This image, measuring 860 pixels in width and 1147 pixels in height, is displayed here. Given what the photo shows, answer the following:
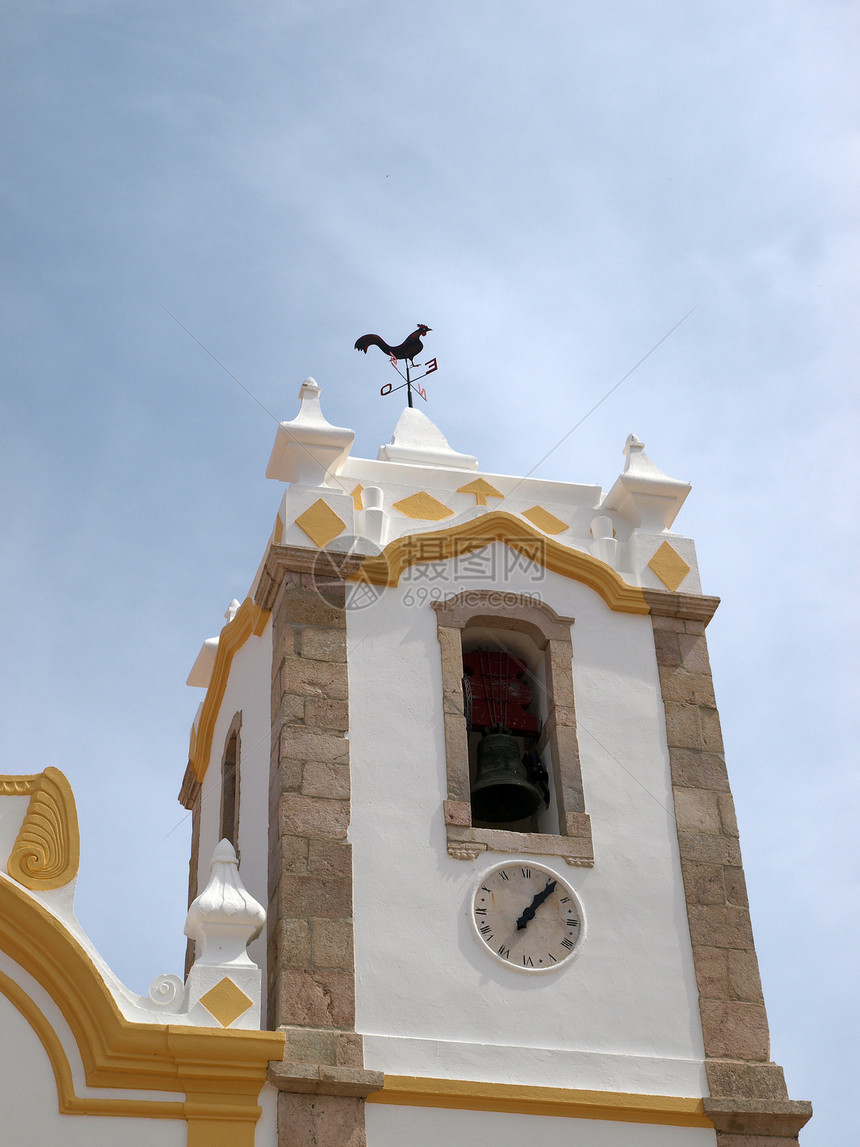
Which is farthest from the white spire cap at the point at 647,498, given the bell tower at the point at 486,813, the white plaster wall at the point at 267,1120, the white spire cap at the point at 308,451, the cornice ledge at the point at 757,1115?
the white plaster wall at the point at 267,1120

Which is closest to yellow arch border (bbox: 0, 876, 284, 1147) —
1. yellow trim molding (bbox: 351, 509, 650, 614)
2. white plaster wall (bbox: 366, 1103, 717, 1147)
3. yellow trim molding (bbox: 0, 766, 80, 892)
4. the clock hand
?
yellow trim molding (bbox: 0, 766, 80, 892)

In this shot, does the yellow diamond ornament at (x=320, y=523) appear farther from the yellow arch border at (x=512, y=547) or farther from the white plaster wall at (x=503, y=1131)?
the white plaster wall at (x=503, y=1131)

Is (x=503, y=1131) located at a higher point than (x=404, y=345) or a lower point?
lower

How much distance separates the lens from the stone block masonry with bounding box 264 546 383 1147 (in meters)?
10.6

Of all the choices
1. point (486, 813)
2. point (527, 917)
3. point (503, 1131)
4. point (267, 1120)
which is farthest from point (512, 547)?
point (267, 1120)

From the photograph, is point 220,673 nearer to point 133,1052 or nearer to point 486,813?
point 486,813

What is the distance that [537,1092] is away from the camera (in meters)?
11.0

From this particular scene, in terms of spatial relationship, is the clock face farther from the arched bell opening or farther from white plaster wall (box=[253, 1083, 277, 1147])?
white plaster wall (box=[253, 1083, 277, 1147])

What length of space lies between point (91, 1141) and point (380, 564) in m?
4.81

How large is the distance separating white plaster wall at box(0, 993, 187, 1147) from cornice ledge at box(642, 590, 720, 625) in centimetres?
547

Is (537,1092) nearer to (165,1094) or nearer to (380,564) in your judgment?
(165,1094)

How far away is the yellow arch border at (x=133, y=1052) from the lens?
10312 mm

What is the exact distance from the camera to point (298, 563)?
42.4 feet

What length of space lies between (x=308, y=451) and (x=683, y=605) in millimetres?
3216
